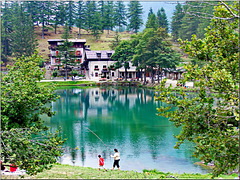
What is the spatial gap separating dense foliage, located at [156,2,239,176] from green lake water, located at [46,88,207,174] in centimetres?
692

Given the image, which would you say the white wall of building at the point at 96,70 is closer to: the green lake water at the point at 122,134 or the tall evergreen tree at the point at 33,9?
the green lake water at the point at 122,134

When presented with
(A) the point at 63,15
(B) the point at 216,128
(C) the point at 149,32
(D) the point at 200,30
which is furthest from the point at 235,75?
(A) the point at 63,15

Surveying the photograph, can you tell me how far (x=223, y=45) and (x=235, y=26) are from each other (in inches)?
25.1

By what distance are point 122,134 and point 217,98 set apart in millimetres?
15911

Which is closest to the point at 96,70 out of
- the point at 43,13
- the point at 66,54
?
the point at 66,54

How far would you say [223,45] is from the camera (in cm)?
919

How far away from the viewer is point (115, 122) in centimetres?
2900

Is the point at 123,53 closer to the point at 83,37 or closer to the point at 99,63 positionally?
the point at 99,63

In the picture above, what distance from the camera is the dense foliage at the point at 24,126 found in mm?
9203

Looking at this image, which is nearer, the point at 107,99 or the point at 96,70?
the point at 107,99

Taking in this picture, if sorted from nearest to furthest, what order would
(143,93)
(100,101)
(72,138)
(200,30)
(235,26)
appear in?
1. (235,26)
2. (72,138)
3. (100,101)
4. (143,93)
5. (200,30)

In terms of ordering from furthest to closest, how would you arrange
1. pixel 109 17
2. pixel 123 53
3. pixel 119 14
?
1. pixel 119 14
2. pixel 109 17
3. pixel 123 53

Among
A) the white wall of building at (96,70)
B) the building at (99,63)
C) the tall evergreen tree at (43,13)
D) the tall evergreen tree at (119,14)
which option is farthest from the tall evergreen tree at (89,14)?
the white wall of building at (96,70)

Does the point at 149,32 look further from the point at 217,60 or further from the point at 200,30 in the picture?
the point at 217,60
